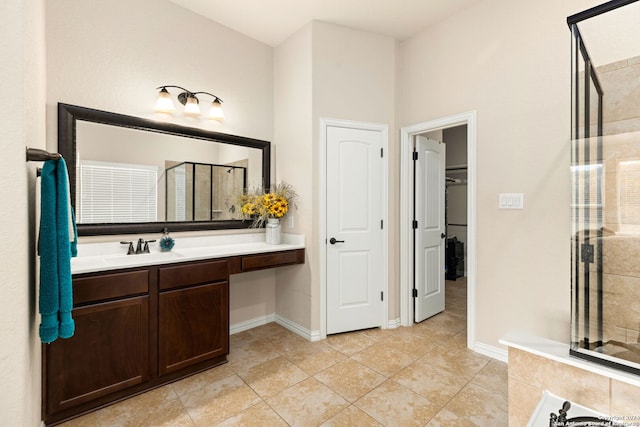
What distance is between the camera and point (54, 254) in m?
1.07

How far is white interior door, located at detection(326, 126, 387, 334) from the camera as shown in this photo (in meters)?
3.02

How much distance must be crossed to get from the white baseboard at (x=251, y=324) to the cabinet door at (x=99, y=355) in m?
1.08

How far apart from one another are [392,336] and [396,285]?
533mm

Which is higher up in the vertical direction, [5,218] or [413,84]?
[413,84]

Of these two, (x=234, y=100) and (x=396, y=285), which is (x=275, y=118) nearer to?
(x=234, y=100)

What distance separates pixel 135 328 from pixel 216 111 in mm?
1964

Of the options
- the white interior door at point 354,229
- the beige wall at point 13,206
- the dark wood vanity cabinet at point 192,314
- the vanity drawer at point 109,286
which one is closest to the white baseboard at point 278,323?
A: the white interior door at point 354,229

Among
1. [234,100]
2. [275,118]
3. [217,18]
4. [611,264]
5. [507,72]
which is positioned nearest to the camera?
[611,264]

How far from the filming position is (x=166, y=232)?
2.61 meters

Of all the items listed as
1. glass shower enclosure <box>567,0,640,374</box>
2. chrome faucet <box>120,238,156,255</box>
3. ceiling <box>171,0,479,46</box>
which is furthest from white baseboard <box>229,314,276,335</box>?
ceiling <box>171,0,479,46</box>

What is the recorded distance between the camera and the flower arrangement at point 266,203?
3041mm

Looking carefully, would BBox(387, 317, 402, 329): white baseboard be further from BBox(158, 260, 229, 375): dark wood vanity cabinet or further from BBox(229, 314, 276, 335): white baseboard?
BBox(158, 260, 229, 375): dark wood vanity cabinet

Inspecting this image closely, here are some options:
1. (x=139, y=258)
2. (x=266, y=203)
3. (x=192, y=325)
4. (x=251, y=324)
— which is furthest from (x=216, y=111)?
(x=251, y=324)

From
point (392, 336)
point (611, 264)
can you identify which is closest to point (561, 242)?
point (611, 264)
